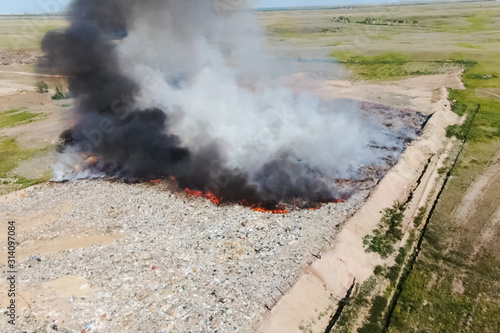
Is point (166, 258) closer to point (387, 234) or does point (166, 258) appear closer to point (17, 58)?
point (387, 234)

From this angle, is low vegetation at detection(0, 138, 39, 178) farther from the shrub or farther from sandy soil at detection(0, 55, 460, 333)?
the shrub

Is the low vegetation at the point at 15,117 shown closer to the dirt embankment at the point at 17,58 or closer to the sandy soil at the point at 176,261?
the sandy soil at the point at 176,261

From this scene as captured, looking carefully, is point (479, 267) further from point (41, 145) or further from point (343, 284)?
point (41, 145)

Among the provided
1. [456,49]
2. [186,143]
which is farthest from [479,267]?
[456,49]

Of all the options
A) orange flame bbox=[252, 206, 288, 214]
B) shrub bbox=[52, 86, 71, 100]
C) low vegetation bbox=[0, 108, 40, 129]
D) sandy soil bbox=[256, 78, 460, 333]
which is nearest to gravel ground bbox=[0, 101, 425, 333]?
orange flame bbox=[252, 206, 288, 214]

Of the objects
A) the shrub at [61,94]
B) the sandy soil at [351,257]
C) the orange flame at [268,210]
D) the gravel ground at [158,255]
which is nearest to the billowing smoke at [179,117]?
the orange flame at [268,210]

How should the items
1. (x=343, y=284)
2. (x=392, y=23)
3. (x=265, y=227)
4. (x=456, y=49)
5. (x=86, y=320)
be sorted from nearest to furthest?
1. (x=86, y=320)
2. (x=343, y=284)
3. (x=265, y=227)
4. (x=456, y=49)
5. (x=392, y=23)
